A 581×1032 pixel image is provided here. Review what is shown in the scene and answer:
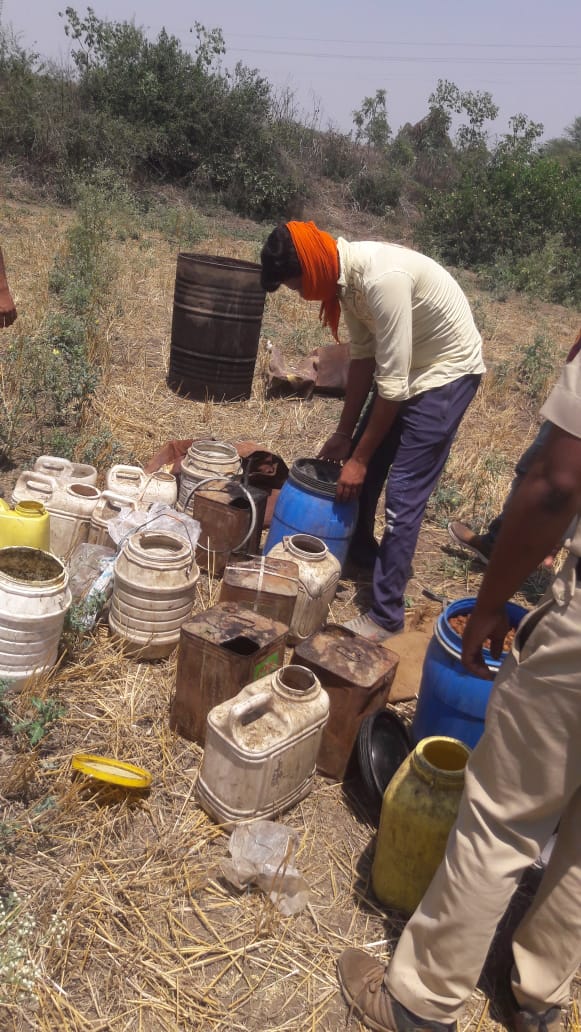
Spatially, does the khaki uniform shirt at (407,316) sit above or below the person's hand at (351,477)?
above

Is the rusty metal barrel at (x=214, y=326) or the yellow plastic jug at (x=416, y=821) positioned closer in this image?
the yellow plastic jug at (x=416, y=821)

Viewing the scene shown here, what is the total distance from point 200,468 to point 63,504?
2.59 feet

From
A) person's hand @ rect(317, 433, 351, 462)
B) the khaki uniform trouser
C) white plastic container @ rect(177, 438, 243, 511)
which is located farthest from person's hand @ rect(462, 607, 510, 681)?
white plastic container @ rect(177, 438, 243, 511)

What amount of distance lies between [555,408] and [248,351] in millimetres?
4864

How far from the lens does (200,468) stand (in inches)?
158

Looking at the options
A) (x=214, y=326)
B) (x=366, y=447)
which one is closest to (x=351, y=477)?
(x=366, y=447)

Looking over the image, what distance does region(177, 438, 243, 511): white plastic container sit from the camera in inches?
157

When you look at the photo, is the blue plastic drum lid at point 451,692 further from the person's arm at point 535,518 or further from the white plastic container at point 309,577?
the white plastic container at point 309,577

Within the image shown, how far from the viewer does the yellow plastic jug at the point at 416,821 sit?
6.98ft

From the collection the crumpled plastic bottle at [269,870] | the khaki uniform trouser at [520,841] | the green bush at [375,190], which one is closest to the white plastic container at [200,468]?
the crumpled plastic bottle at [269,870]

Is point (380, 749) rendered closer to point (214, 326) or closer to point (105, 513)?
point (105, 513)

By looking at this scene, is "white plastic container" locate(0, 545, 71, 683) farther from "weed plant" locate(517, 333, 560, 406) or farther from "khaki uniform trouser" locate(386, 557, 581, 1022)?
"weed plant" locate(517, 333, 560, 406)

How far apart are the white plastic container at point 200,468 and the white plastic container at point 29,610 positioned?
127cm

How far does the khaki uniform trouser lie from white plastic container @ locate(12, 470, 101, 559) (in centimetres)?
231
